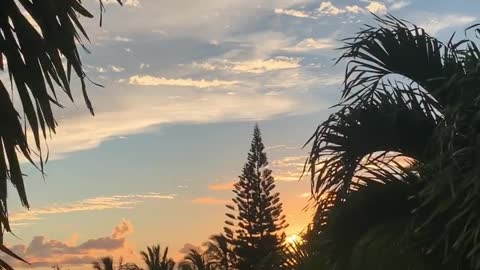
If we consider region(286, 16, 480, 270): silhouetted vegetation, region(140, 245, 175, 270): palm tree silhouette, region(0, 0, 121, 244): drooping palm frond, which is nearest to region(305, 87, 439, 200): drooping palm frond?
region(286, 16, 480, 270): silhouetted vegetation

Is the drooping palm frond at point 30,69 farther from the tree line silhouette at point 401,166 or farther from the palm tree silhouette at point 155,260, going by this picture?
the palm tree silhouette at point 155,260

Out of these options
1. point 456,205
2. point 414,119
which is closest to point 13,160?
point 456,205

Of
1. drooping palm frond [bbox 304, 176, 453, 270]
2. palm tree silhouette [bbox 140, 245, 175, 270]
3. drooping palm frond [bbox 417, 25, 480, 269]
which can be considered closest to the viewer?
drooping palm frond [bbox 417, 25, 480, 269]

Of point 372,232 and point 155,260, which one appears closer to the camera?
point 372,232

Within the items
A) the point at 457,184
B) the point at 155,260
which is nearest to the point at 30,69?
the point at 457,184

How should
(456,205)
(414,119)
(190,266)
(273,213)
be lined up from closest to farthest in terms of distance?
(456,205), (414,119), (190,266), (273,213)

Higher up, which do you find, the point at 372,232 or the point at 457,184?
the point at 457,184

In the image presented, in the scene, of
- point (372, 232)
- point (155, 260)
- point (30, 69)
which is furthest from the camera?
point (155, 260)

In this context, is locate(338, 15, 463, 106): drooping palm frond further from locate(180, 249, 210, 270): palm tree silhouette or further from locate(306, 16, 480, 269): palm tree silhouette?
locate(180, 249, 210, 270): palm tree silhouette

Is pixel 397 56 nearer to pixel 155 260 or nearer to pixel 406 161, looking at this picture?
pixel 406 161

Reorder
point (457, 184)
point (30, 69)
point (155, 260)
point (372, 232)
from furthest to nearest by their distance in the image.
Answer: point (155, 260), point (372, 232), point (457, 184), point (30, 69)

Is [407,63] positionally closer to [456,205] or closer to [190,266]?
[456,205]

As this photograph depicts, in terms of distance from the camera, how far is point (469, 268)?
516 centimetres

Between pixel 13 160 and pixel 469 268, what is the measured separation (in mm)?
3491
